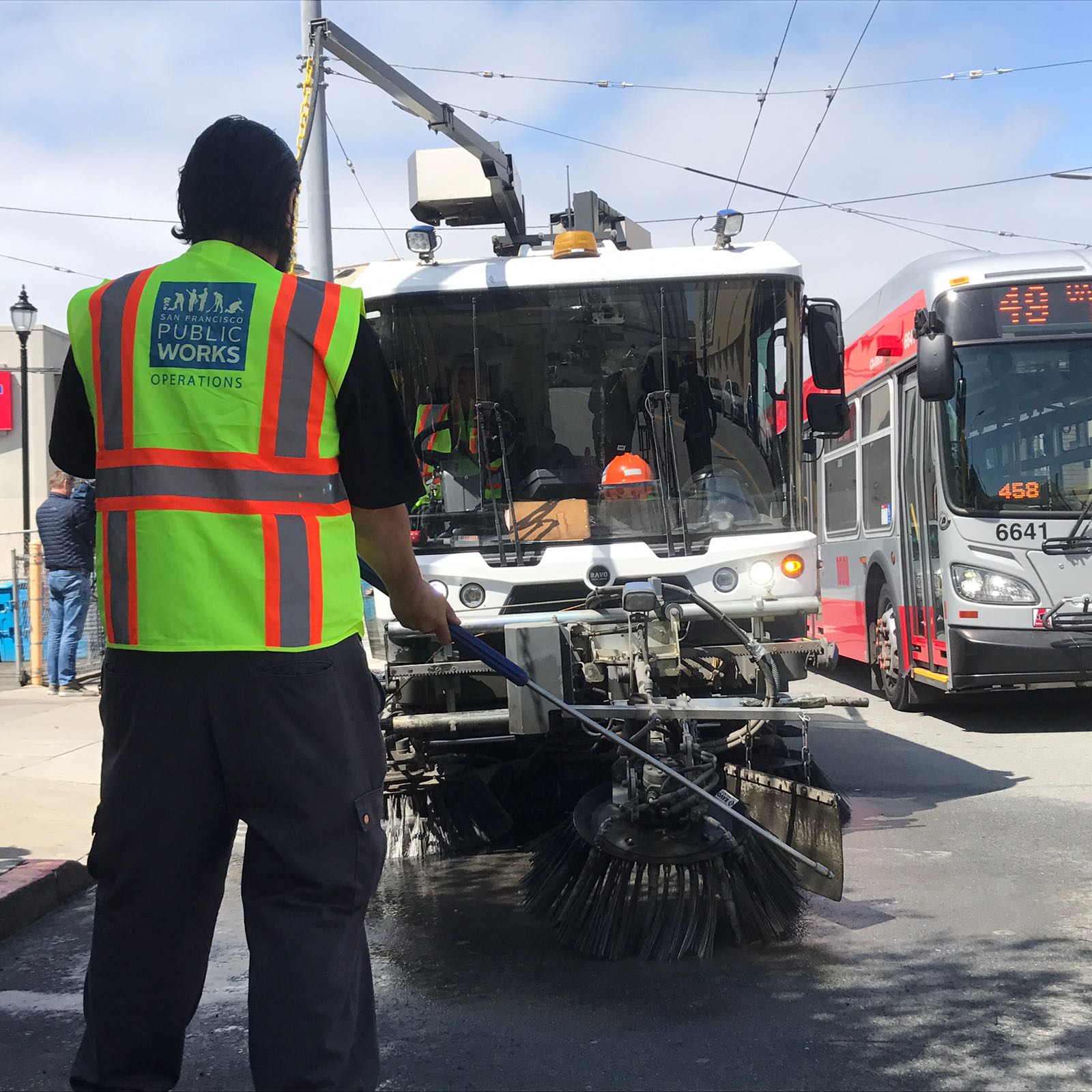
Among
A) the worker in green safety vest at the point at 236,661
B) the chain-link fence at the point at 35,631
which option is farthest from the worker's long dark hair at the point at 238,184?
the chain-link fence at the point at 35,631

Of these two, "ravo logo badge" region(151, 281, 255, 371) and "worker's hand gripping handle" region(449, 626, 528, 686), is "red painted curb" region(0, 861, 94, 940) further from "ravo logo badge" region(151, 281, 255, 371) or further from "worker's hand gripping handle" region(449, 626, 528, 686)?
"ravo logo badge" region(151, 281, 255, 371)

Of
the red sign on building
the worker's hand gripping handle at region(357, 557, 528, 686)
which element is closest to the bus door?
the worker's hand gripping handle at region(357, 557, 528, 686)

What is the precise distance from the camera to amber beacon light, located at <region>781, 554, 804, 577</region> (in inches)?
224

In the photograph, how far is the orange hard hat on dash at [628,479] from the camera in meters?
5.81

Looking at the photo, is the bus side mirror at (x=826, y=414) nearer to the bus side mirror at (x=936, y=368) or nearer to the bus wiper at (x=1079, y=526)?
the bus side mirror at (x=936, y=368)

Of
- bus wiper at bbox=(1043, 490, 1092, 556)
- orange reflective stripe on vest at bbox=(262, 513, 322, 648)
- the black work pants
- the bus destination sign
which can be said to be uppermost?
the bus destination sign

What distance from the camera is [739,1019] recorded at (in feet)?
11.9

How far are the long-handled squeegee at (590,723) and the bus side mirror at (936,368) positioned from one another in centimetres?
455

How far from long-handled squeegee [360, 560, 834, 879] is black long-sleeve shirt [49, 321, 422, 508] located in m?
0.32

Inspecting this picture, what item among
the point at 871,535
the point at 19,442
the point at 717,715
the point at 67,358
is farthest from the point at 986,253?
the point at 19,442

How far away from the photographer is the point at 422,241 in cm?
618

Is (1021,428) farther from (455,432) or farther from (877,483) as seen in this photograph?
(455,432)

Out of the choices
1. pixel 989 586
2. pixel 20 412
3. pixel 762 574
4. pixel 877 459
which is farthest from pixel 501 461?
pixel 20 412

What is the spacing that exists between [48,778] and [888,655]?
6553 millimetres
